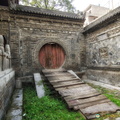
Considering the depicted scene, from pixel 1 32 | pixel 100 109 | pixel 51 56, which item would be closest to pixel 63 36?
pixel 51 56

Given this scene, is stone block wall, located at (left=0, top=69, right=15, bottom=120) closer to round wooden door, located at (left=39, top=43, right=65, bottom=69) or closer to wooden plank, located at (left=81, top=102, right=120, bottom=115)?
wooden plank, located at (left=81, top=102, right=120, bottom=115)

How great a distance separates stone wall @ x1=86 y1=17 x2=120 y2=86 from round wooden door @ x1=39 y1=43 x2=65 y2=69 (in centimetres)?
225

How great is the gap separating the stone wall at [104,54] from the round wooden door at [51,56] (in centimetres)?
225

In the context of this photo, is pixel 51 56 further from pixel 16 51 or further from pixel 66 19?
pixel 66 19

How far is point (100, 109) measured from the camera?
128 inches

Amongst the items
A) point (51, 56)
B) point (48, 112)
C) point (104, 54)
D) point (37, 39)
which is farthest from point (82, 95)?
point (37, 39)

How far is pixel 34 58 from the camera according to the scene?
6984mm

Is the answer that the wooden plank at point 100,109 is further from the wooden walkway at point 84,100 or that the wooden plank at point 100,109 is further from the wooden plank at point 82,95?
the wooden plank at point 82,95

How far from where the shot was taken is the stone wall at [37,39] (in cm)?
670

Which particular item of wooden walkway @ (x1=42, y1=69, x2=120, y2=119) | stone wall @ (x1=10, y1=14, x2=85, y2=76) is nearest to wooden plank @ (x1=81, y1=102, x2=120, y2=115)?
wooden walkway @ (x1=42, y1=69, x2=120, y2=119)

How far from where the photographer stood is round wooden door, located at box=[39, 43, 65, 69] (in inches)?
292

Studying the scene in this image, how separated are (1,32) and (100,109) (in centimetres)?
668

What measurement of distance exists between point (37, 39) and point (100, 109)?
222 inches

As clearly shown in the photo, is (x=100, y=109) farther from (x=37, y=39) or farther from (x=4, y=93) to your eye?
(x=37, y=39)
